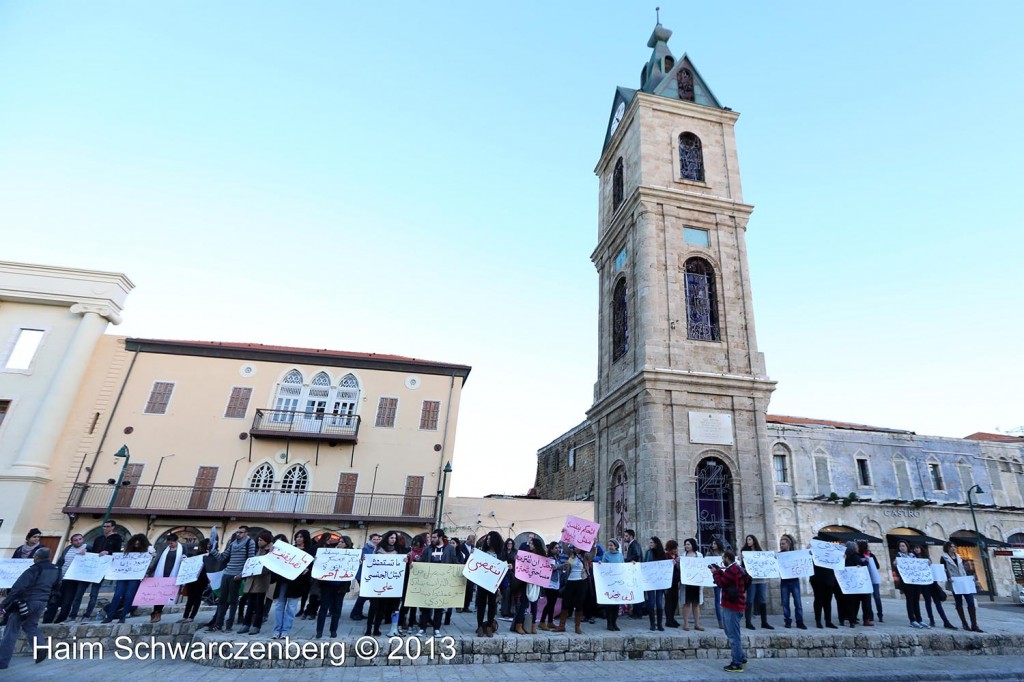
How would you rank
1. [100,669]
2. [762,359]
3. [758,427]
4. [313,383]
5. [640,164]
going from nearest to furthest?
[100,669], [758,427], [762,359], [640,164], [313,383]

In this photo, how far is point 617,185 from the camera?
19.0 meters

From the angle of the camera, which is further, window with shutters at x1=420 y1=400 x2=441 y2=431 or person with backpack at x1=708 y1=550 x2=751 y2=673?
window with shutters at x1=420 y1=400 x2=441 y2=431

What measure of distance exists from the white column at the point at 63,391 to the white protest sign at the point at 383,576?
73.0 ft

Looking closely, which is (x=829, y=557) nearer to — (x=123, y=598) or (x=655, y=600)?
(x=655, y=600)

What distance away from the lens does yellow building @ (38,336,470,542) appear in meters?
22.8

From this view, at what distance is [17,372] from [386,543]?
25382mm

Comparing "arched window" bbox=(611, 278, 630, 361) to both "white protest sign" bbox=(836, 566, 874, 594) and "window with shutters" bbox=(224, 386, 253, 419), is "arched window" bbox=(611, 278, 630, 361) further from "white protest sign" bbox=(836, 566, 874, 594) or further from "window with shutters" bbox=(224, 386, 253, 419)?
"window with shutters" bbox=(224, 386, 253, 419)

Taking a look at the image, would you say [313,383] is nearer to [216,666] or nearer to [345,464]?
[345,464]

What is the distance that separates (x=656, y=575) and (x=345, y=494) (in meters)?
17.9

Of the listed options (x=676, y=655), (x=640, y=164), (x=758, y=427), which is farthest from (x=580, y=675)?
(x=640, y=164)

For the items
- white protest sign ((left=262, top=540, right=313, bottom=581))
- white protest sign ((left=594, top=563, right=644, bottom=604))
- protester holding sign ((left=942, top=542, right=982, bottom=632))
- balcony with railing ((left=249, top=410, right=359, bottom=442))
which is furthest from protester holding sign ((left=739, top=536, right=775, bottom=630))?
balcony with railing ((left=249, top=410, right=359, bottom=442))

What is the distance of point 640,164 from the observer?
16.5 m

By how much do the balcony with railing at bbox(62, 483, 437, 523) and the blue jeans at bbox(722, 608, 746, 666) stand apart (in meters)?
17.8

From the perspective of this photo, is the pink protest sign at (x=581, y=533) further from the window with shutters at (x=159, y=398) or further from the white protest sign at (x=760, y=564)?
the window with shutters at (x=159, y=398)
